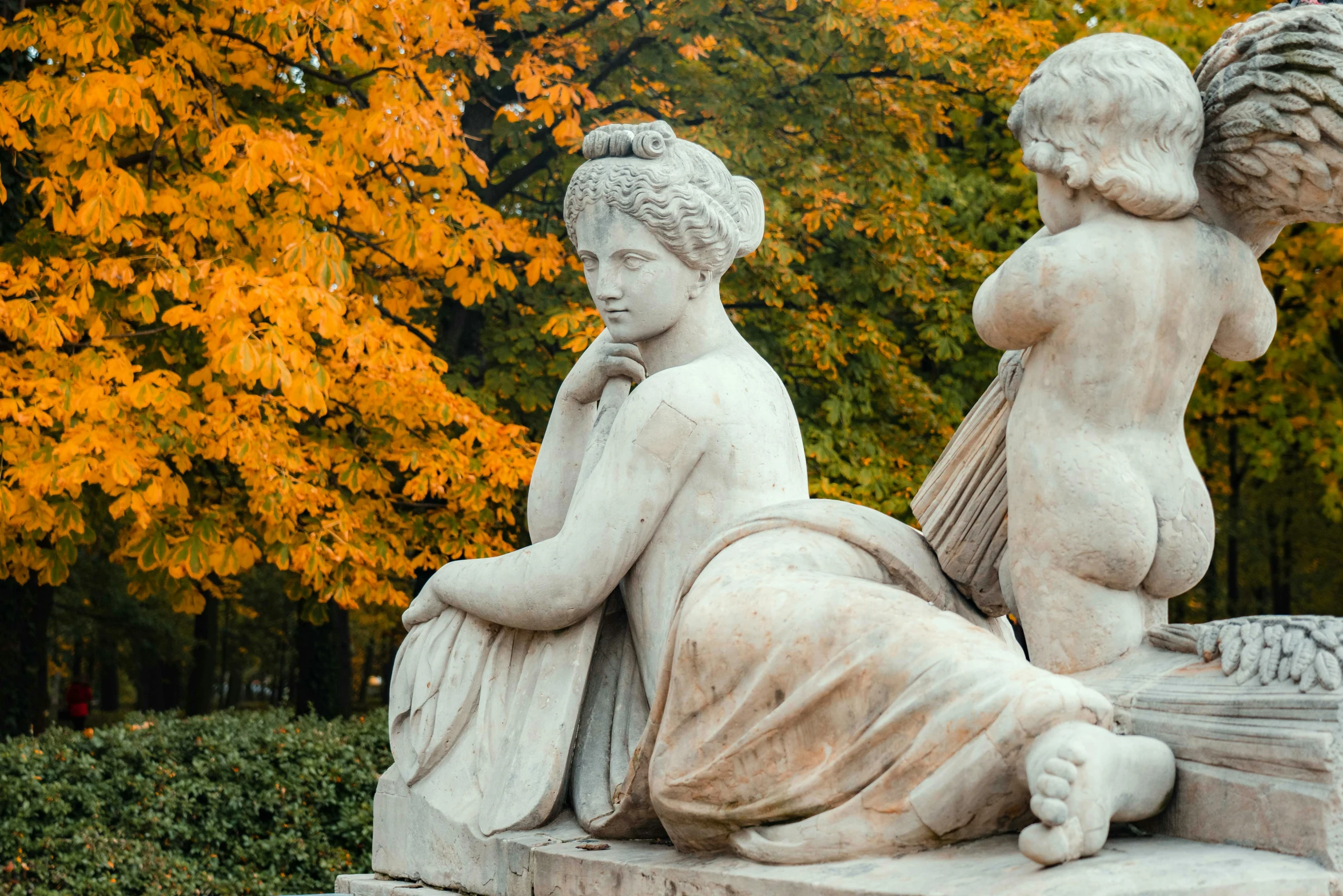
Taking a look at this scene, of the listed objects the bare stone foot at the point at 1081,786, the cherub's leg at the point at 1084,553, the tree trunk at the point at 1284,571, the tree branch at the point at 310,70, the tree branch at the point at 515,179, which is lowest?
the tree trunk at the point at 1284,571

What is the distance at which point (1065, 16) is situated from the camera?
12.6m

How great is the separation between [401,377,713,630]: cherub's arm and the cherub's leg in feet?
2.98

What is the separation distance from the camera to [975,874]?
2.45m

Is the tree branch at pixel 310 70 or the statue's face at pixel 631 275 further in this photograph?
the tree branch at pixel 310 70

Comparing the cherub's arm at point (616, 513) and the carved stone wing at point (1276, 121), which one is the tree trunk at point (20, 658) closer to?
the cherub's arm at point (616, 513)

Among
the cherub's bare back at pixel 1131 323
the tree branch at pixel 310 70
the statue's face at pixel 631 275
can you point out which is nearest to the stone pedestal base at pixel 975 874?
the cherub's bare back at pixel 1131 323

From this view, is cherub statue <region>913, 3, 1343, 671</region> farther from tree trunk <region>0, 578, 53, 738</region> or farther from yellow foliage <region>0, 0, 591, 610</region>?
tree trunk <region>0, 578, 53, 738</region>

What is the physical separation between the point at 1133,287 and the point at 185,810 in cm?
605

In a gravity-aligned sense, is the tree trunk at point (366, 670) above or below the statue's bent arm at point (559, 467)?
below

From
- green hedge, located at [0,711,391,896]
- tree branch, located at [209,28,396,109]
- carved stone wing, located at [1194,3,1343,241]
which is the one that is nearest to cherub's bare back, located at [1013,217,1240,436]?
carved stone wing, located at [1194,3,1343,241]

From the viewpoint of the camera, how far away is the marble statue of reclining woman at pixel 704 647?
8.48 ft

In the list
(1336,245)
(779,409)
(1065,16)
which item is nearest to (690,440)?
(779,409)

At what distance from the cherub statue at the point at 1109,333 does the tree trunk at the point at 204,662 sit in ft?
→ 45.4

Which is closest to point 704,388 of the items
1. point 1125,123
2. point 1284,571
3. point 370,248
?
point 1125,123
